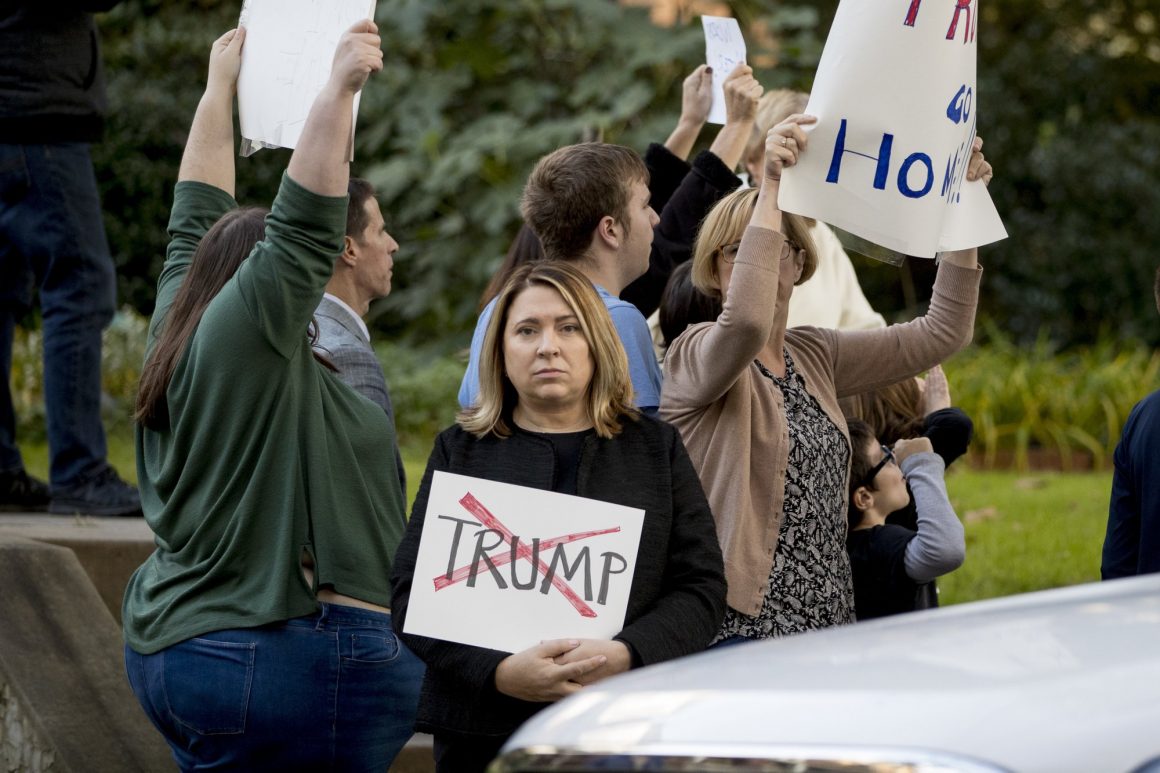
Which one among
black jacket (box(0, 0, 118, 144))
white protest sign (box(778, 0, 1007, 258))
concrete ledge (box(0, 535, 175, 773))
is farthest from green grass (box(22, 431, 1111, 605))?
white protest sign (box(778, 0, 1007, 258))

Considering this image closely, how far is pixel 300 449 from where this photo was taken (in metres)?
3.37

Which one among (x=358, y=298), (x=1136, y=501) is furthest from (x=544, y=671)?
(x=1136, y=501)

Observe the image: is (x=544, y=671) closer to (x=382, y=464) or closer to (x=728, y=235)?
(x=382, y=464)

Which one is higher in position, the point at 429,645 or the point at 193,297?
the point at 193,297

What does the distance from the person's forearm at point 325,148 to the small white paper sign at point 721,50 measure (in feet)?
6.63

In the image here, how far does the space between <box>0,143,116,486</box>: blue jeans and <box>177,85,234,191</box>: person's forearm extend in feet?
5.84

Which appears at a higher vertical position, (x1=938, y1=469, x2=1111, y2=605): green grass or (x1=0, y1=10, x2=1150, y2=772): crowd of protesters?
(x1=0, y1=10, x2=1150, y2=772): crowd of protesters

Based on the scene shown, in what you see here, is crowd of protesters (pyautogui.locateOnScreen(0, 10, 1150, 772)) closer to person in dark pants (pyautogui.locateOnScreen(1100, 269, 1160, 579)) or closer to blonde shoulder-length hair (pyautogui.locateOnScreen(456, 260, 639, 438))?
blonde shoulder-length hair (pyautogui.locateOnScreen(456, 260, 639, 438))

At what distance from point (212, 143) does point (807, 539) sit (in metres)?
1.77

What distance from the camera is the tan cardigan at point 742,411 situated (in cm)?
347

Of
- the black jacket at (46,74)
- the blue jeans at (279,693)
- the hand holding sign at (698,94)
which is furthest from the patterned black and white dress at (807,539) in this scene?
the black jacket at (46,74)

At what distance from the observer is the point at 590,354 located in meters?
3.34

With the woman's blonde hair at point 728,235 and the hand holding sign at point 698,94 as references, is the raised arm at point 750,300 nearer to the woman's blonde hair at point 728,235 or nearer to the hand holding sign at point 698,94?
the woman's blonde hair at point 728,235

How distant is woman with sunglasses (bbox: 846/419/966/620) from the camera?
163 inches
